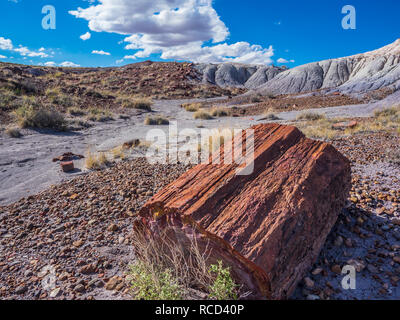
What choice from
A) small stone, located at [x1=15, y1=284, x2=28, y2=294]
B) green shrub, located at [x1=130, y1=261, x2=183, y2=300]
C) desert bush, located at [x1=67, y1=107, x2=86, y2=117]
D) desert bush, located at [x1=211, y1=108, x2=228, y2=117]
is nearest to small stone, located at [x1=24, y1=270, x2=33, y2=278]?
small stone, located at [x1=15, y1=284, x2=28, y2=294]

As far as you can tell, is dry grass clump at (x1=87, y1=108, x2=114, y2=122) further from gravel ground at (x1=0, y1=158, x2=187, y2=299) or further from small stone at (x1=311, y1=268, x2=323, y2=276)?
small stone at (x1=311, y1=268, x2=323, y2=276)

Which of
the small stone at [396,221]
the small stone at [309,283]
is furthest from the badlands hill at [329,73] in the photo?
the small stone at [309,283]

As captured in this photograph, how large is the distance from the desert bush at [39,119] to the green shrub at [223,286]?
33.8 ft

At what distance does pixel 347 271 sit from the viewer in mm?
2180

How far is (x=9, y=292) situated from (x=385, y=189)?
4.45 meters

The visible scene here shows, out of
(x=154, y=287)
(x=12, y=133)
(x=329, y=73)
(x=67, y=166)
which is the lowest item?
(x=154, y=287)

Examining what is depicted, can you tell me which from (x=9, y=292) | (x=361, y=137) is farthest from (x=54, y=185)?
(x=361, y=137)

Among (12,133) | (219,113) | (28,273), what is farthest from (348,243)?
(219,113)

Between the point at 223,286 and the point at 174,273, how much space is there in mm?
600

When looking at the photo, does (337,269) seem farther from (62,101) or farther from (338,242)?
(62,101)

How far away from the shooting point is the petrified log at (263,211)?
1.81 meters

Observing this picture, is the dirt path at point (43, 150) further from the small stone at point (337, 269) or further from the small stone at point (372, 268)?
the small stone at point (372, 268)

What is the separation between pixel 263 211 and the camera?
2.01m
